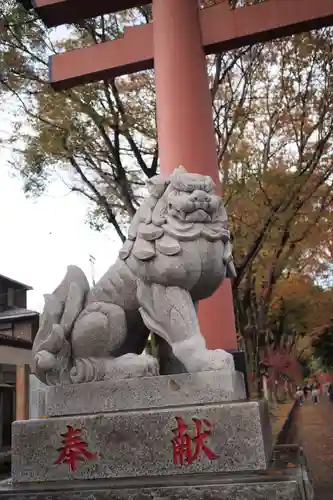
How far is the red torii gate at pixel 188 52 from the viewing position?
18.8 feet

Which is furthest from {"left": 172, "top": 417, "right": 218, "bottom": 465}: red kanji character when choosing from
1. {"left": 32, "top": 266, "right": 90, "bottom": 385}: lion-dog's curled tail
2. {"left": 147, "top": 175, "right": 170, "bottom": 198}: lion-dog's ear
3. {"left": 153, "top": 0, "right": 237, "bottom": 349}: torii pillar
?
{"left": 153, "top": 0, "right": 237, "bottom": 349}: torii pillar

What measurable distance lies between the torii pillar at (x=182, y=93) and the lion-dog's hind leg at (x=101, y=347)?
304cm

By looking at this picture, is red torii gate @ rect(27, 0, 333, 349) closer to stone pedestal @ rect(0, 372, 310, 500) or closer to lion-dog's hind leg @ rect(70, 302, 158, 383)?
lion-dog's hind leg @ rect(70, 302, 158, 383)

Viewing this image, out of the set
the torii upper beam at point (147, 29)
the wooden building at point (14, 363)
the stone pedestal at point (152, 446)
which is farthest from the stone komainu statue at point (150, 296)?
the wooden building at point (14, 363)

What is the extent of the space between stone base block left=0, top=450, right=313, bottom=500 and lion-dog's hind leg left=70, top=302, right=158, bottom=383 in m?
0.53

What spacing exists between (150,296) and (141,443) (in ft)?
2.45

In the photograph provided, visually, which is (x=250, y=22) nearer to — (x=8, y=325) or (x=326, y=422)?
(x=8, y=325)

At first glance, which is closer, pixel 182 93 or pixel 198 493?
pixel 198 493

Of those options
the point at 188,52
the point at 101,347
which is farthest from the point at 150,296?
the point at 188,52

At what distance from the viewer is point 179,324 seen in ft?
8.16

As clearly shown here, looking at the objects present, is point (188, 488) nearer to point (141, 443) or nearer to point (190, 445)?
point (190, 445)

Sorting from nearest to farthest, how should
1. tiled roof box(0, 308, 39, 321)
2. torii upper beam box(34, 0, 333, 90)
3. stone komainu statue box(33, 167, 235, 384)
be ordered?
stone komainu statue box(33, 167, 235, 384)
torii upper beam box(34, 0, 333, 90)
tiled roof box(0, 308, 39, 321)

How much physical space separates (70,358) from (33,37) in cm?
694

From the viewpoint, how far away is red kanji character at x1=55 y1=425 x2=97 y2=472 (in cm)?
234
